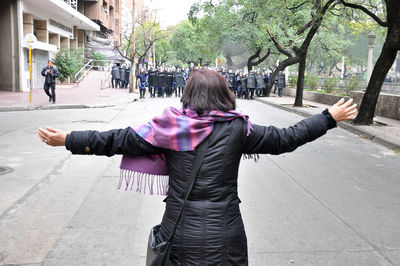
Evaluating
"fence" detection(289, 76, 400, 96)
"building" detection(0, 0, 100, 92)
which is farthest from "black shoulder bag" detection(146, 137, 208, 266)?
"building" detection(0, 0, 100, 92)

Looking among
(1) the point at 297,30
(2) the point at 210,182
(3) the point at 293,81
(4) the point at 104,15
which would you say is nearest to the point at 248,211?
(2) the point at 210,182

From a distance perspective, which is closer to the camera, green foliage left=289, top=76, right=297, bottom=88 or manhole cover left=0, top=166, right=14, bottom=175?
manhole cover left=0, top=166, right=14, bottom=175

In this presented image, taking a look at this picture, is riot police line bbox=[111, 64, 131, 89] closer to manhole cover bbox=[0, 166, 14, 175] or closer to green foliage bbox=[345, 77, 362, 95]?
green foliage bbox=[345, 77, 362, 95]

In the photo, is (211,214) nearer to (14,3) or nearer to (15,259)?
(15,259)

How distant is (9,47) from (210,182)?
2610 cm

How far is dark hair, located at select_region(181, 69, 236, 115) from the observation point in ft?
7.79

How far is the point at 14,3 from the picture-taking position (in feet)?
84.4

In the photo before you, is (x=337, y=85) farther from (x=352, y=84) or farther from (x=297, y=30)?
(x=352, y=84)

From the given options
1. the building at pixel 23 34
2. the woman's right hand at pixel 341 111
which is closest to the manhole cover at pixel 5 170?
the woman's right hand at pixel 341 111

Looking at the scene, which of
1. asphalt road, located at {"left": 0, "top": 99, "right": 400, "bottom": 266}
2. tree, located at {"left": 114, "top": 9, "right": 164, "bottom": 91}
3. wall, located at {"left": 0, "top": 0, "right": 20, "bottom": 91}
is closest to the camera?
asphalt road, located at {"left": 0, "top": 99, "right": 400, "bottom": 266}

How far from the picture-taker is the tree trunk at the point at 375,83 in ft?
46.1

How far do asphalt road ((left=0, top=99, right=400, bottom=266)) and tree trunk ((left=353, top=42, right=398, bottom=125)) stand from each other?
5609mm

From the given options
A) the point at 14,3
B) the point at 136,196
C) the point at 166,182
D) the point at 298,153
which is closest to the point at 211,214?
the point at 166,182

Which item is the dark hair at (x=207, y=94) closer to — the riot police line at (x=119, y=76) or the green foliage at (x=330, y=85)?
the green foliage at (x=330, y=85)
